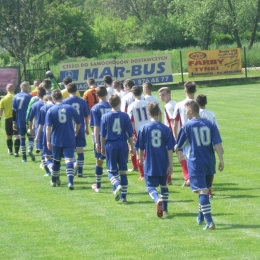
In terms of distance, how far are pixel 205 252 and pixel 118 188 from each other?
146 inches

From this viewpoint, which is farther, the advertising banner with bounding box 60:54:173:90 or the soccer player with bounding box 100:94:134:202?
the advertising banner with bounding box 60:54:173:90

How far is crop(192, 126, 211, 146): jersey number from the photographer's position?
1085cm

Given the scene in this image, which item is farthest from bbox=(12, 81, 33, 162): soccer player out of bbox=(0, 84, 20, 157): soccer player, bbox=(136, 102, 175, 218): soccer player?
bbox=(136, 102, 175, 218): soccer player

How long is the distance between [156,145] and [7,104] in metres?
9.68

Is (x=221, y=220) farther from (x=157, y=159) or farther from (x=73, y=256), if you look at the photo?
(x=73, y=256)

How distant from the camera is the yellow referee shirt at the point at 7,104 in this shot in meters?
20.6

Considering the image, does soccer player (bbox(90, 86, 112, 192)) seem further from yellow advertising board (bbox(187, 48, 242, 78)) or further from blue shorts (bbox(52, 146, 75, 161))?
yellow advertising board (bbox(187, 48, 242, 78))

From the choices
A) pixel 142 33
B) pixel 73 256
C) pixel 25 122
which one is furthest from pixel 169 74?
pixel 142 33

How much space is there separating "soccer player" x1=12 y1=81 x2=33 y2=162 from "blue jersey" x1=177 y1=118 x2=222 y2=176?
30.3 ft

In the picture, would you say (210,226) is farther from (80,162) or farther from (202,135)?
(80,162)

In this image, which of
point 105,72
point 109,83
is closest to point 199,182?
point 109,83

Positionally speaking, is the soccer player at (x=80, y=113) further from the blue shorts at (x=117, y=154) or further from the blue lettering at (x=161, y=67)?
the blue lettering at (x=161, y=67)

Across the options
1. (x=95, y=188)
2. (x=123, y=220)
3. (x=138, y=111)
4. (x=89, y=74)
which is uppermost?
(x=89, y=74)

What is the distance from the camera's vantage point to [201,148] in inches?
430
